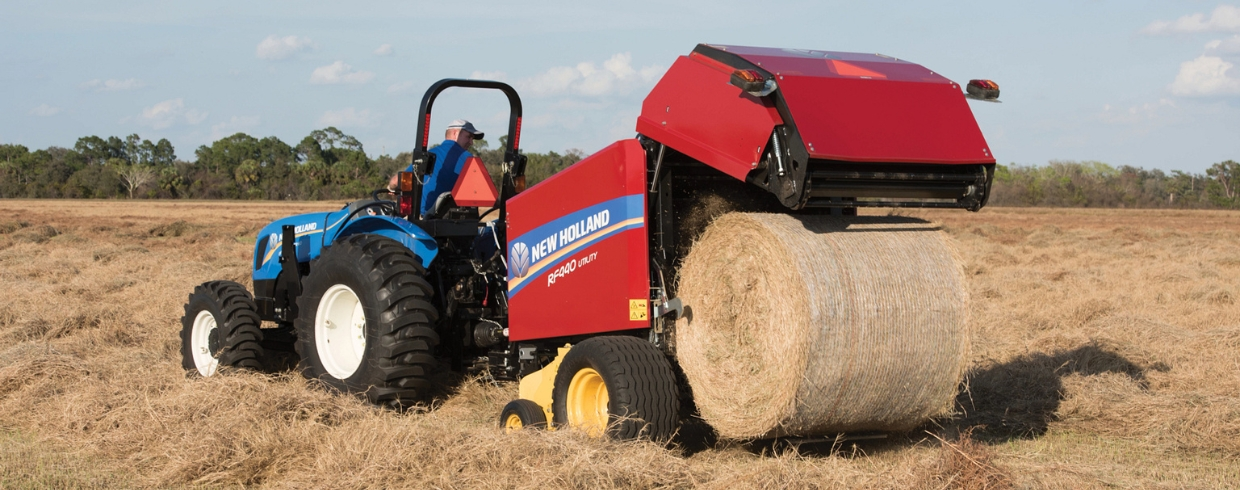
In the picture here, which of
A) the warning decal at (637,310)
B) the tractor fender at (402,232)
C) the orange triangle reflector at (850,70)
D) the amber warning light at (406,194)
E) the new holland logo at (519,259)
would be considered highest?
the orange triangle reflector at (850,70)

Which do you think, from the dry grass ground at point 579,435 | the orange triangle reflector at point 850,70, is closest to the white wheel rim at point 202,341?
the dry grass ground at point 579,435

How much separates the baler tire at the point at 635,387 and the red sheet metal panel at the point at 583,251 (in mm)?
246

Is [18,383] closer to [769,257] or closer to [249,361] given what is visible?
[249,361]

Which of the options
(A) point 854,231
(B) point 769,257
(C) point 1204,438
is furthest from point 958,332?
(C) point 1204,438

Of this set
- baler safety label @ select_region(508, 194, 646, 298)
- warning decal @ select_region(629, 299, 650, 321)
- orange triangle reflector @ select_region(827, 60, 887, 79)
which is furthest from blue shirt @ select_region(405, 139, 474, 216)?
orange triangle reflector @ select_region(827, 60, 887, 79)

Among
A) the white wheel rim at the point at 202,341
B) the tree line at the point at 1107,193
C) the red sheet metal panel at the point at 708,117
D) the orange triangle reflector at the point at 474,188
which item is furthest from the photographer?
the tree line at the point at 1107,193

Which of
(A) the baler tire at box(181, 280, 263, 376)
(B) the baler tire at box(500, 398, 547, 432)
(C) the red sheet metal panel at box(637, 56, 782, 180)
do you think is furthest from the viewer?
(A) the baler tire at box(181, 280, 263, 376)

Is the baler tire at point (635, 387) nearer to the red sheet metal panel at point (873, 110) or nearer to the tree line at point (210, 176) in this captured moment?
the red sheet metal panel at point (873, 110)

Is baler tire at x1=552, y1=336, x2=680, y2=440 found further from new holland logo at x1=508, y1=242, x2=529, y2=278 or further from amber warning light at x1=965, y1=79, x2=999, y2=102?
amber warning light at x1=965, y1=79, x2=999, y2=102

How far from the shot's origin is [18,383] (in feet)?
23.8

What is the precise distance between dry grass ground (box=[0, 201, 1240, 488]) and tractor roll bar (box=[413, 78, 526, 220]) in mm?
1487

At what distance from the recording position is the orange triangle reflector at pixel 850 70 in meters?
5.23

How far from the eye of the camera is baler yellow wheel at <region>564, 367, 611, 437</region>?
5.70 metres

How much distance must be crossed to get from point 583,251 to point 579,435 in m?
1.11
